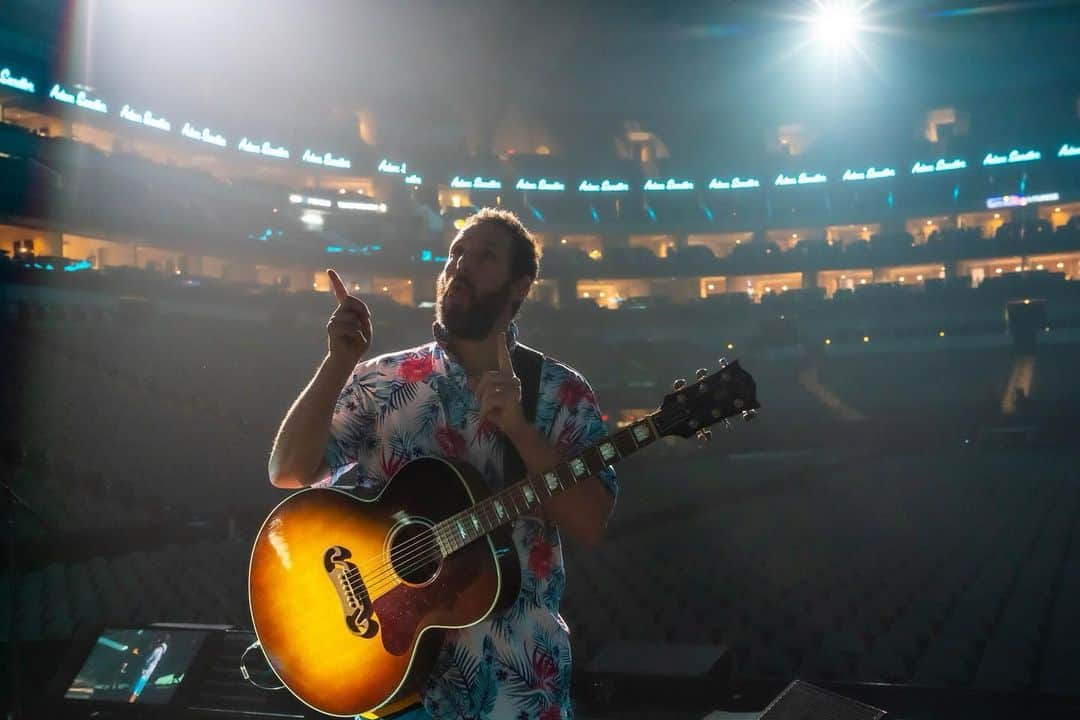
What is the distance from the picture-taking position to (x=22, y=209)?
33375mm

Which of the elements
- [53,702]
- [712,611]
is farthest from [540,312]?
[53,702]

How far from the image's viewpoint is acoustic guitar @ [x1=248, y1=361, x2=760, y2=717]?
245 centimetres

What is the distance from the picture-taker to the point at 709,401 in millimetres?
2652

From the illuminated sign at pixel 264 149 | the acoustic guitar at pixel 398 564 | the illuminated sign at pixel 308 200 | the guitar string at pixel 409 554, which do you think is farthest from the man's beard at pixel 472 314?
the illuminated sign at pixel 264 149

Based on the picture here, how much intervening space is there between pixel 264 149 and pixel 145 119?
6.91m

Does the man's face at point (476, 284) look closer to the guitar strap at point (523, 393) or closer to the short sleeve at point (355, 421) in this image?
the guitar strap at point (523, 393)

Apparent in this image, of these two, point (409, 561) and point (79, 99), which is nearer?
point (409, 561)

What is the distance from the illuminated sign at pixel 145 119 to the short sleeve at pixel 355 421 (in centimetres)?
4509

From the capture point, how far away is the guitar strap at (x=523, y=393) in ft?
8.65

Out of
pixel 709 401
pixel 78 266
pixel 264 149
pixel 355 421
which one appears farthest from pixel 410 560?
pixel 264 149

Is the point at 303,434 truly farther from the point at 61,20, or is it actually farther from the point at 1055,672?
the point at 61,20

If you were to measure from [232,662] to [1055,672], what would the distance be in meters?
5.56

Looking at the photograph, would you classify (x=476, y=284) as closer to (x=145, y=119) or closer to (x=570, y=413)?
(x=570, y=413)

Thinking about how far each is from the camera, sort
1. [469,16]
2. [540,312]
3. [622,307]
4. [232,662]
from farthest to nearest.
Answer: [622,307]
[540,312]
[469,16]
[232,662]
